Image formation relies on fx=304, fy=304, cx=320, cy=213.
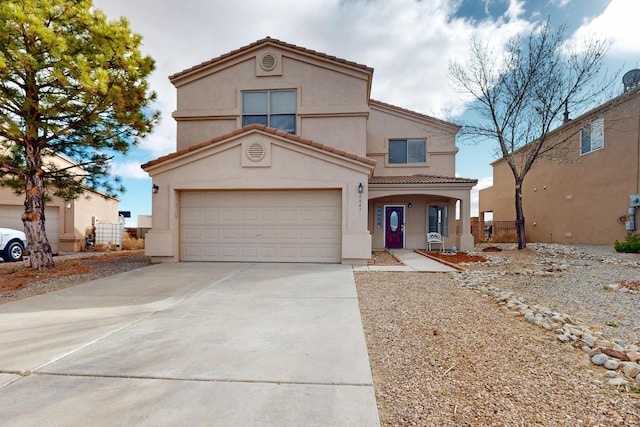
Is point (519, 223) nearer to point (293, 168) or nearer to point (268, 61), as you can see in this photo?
point (293, 168)

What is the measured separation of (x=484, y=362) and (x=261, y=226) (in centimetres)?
743

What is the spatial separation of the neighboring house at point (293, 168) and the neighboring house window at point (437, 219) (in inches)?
1.9

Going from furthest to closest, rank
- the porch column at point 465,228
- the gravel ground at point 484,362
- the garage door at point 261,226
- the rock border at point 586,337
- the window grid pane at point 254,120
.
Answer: the porch column at point 465,228, the window grid pane at point 254,120, the garage door at point 261,226, the rock border at point 586,337, the gravel ground at point 484,362

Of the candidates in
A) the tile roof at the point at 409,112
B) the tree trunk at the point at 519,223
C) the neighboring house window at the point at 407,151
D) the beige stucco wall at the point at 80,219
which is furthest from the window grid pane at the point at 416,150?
the beige stucco wall at the point at 80,219

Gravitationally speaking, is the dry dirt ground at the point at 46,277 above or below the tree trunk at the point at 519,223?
below

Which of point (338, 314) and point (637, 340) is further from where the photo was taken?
point (338, 314)

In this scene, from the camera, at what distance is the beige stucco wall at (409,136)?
14.3 meters

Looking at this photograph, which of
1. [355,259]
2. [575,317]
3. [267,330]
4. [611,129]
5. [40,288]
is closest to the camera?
[267,330]

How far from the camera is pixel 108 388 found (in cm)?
260

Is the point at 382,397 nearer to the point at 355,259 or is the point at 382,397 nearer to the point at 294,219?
the point at 355,259

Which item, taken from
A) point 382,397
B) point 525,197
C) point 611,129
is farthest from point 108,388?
point 525,197

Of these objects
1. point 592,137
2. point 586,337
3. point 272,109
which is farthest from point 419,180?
point 586,337

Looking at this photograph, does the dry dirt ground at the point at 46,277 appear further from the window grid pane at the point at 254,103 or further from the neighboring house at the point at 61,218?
the window grid pane at the point at 254,103

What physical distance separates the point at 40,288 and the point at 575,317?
31.7 ft
